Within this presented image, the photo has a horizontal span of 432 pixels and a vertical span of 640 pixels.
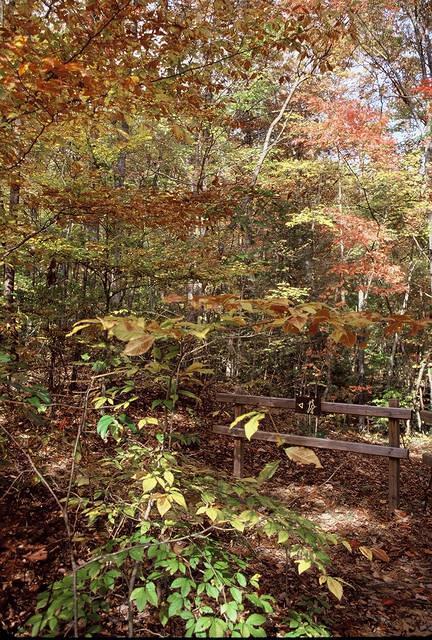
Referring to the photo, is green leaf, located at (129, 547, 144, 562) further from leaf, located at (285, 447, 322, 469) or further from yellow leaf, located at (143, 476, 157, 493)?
leaf, located at (285, 447, 322, 469)

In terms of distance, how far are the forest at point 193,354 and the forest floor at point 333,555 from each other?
3 cm

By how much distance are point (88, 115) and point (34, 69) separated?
0.82 meters

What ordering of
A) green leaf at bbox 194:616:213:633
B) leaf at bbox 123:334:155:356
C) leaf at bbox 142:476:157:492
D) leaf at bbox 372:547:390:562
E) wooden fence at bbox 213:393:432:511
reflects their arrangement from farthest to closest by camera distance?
1. wooden fence at bbox 213:393:432:511
2. leaf at bbox 372:547:390:562
3. leaf at bbox 142:476:157:492
4. green leaf at bbox 194:616:213:633
5. leaf at bbox 123:334:155:356

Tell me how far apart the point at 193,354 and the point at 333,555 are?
7.93 feet

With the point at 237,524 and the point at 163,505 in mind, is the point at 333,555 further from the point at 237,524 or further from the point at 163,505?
the point at 163,505

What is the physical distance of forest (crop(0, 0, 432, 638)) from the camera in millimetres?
1653

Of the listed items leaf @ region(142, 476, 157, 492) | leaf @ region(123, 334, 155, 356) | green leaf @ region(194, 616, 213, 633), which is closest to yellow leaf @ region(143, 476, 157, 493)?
leaf @ region(142, 476, 157, 492)

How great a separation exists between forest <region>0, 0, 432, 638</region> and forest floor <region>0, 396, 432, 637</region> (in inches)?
1.0

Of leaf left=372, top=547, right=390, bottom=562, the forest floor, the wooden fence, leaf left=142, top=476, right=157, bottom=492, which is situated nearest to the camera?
leaf left=142, top=476, right=157, bottom=492

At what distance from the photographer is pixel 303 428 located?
29.0ft

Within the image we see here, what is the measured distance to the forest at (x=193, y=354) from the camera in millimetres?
1653

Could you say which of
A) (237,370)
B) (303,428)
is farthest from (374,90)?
(303,428)

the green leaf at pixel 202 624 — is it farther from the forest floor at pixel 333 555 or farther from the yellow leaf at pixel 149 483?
the forest floor at pixel 333 555

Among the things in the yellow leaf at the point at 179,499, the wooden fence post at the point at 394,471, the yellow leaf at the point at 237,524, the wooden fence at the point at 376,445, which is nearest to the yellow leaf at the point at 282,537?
the yellow leaf at the point at 237,524
